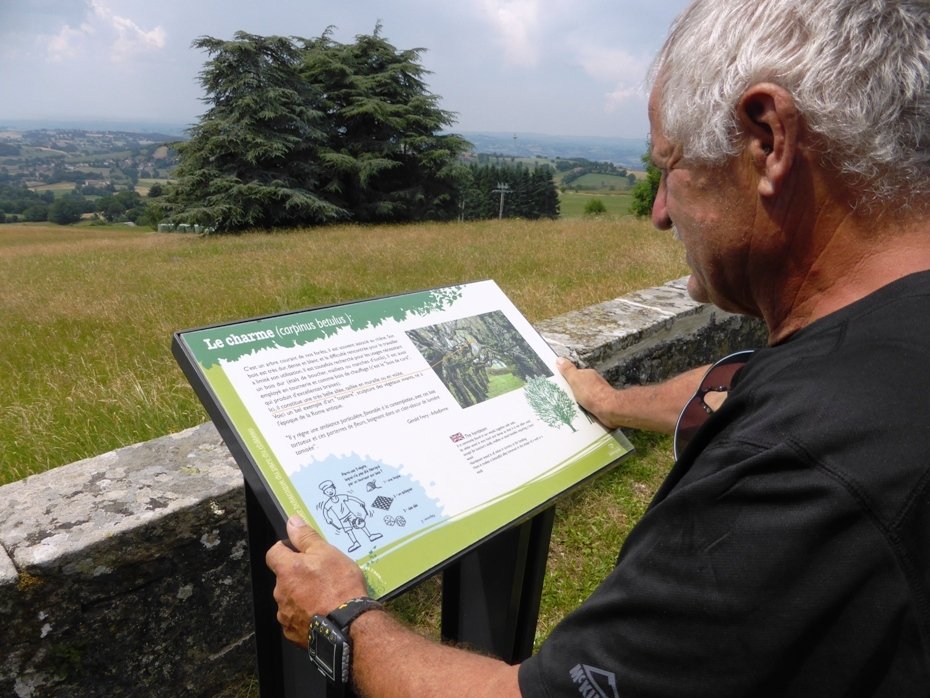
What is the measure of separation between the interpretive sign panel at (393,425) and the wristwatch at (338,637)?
0.09 meters

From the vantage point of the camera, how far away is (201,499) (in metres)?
1.83

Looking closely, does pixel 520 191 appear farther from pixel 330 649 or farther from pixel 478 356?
pixel 330 649

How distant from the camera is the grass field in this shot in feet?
9.80

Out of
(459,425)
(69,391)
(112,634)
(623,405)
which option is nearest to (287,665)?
(112,634)

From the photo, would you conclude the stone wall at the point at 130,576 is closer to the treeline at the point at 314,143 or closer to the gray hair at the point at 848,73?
the gray hair at the point at 848,73

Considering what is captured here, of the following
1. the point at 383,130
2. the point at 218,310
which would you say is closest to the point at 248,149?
the point at 383,130

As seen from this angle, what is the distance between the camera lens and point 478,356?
1967 mm

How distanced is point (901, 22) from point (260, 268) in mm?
9391

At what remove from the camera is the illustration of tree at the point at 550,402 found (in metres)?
1.97

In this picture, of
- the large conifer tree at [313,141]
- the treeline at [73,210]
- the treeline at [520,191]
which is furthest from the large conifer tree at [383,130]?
the treeline at [73,210]

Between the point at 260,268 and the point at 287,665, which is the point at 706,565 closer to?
the point at 287,665

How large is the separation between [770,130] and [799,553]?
73 cm

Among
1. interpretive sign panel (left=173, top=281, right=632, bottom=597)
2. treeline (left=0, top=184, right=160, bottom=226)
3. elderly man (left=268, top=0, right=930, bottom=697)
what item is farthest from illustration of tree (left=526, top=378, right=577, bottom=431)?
treeline (left=0, top=184, right=160, bottom=226)

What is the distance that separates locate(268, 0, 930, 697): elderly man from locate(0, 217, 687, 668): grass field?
1.98 m
